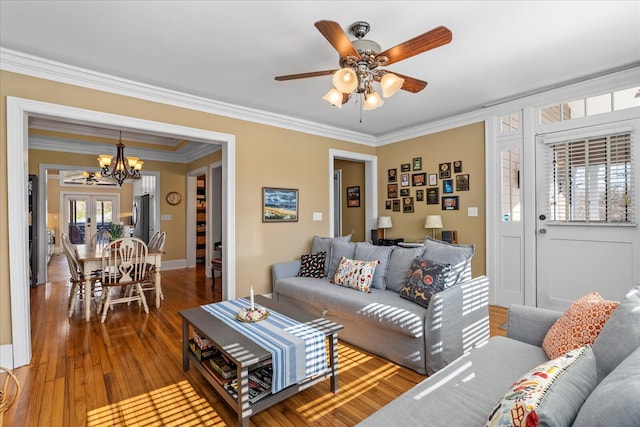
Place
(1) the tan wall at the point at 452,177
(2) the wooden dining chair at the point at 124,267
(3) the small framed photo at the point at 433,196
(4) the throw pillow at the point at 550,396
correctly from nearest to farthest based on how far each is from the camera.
→ (4) the throw pillow at the point at 550,396, (2) the wooden dining chair at the point at 124,267, (1) the tan wall at the point at 452,177, (3) the small framed photo at the point at 433,196

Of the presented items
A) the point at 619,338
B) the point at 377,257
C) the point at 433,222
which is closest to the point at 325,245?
the point at 377,257

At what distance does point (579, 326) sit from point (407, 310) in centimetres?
115

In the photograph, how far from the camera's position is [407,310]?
2547 millimetres

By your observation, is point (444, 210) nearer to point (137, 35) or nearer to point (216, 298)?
point (216, 298)

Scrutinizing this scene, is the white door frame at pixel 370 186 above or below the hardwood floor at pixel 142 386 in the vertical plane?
above

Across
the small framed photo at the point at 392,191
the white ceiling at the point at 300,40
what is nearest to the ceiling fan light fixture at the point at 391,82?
the white ceiling at the point at 300,40

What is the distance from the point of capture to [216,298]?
4.71 meters

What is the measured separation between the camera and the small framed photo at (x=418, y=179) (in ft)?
16.1

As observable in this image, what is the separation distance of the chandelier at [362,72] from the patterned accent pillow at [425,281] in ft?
4.79

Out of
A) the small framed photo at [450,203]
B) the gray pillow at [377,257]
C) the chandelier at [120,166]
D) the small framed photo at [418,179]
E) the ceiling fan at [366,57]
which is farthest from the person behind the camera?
the chandelier at [120,166]

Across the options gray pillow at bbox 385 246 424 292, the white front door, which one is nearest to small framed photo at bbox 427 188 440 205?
the white front door

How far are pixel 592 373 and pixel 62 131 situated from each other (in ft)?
24.3

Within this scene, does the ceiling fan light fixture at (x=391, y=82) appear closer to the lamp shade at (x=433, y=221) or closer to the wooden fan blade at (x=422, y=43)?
the wooden fan blade at (x=422, y=43)

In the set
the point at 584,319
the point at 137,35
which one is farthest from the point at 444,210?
the point at 137,35
